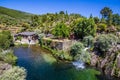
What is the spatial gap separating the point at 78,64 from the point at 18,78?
32.7 metres

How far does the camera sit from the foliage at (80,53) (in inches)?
2633

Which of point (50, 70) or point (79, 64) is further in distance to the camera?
point (79, 64)

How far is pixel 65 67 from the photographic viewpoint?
61.2 m

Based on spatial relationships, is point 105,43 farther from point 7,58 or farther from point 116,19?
point 116,19

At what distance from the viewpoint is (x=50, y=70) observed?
57000 millimetres

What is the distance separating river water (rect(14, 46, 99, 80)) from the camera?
170ft

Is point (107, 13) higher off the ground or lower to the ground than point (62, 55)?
higher

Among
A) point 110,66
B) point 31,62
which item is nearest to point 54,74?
point 31,62

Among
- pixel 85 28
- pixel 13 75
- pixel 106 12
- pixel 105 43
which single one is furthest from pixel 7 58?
pixel 106 12

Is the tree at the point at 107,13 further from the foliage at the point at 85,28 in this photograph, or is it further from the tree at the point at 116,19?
the foliage at the point at 85,28

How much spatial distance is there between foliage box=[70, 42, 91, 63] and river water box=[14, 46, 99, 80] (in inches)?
168

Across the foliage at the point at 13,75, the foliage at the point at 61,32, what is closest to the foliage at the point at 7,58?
the foliage at the point at 13,75

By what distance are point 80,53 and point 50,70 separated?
15107mm

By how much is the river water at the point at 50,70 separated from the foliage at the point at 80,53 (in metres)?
4.28
